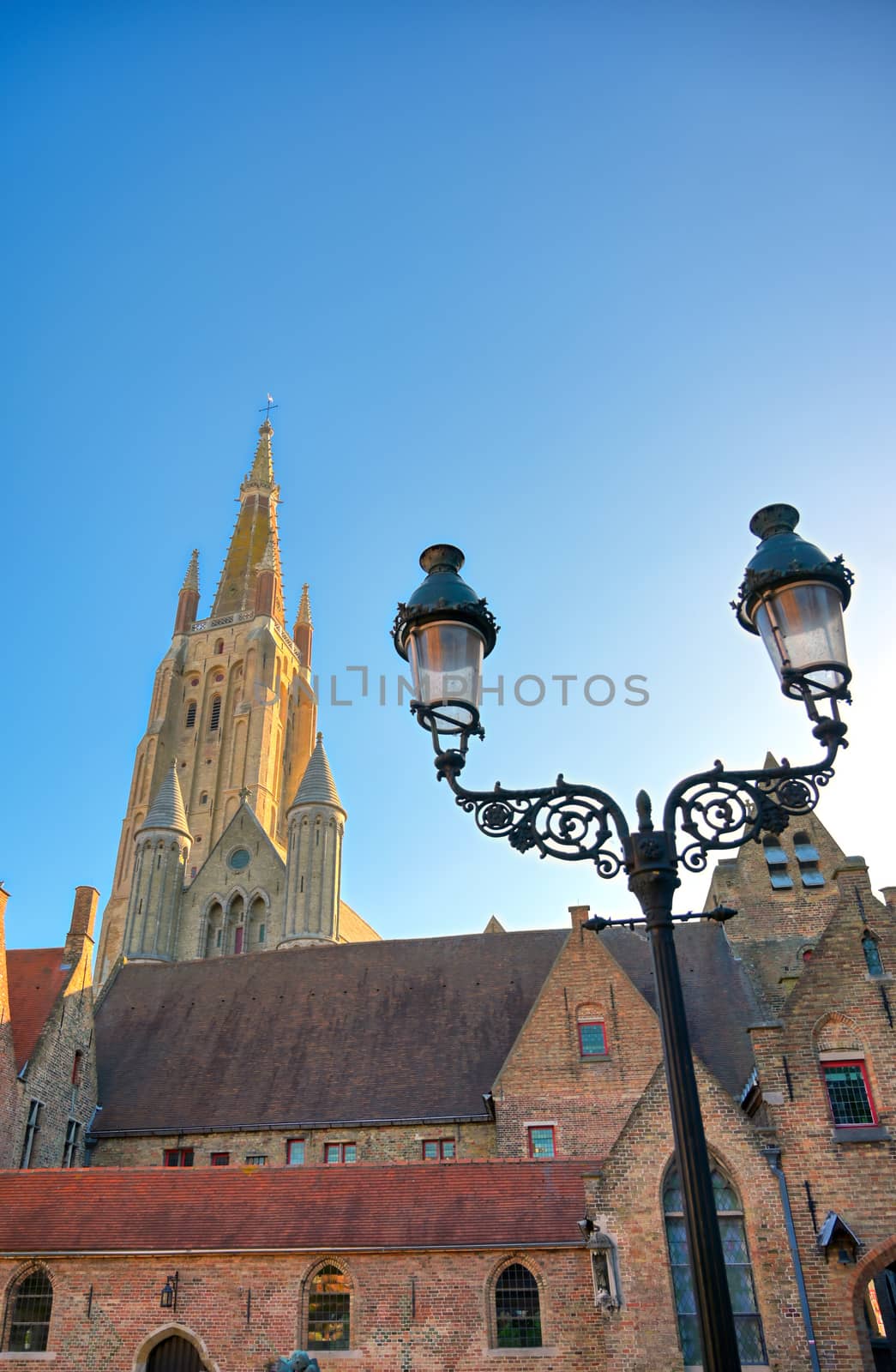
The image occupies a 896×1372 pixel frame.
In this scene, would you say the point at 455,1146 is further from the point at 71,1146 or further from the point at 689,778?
the point at 689,778

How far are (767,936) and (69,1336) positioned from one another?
20.1 meters

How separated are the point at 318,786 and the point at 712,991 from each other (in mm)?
26324

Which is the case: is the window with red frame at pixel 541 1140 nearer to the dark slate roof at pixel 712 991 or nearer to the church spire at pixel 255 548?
the dark slate roof at pixel 712 991

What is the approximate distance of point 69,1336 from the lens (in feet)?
63.9

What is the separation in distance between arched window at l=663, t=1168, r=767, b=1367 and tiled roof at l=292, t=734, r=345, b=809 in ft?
106

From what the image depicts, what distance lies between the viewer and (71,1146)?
1057 inches

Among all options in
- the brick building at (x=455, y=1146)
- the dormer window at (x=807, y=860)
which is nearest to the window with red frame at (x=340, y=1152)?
the brick building at (x=455, y=1146)

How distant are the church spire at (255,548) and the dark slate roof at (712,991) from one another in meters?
51.7

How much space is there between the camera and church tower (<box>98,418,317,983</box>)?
6700cm

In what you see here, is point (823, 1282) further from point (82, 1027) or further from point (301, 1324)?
point (82, 1027)

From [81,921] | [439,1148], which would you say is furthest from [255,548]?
[439,1148]

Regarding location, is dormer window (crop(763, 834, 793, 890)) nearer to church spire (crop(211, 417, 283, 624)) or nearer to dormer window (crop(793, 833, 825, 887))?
dormer window (crop(793, 833, 825, 887))

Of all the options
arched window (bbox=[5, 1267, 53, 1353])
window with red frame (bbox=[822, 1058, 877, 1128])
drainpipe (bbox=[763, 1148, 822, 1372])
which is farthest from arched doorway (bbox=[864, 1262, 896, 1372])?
arched window (bbox=[5, 1267, 53, 1353])

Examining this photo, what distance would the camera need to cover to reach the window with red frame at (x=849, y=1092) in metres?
18.3
